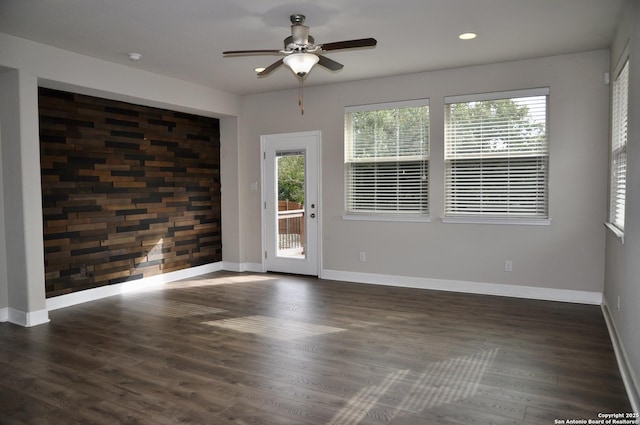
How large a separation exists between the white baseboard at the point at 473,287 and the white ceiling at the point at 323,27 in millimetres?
2527

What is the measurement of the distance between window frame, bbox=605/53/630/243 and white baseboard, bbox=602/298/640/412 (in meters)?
A: 0.80

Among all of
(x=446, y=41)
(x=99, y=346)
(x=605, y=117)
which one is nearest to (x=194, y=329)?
(x=99, y=346)

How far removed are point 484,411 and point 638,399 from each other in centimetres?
82

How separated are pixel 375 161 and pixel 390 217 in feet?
2.47

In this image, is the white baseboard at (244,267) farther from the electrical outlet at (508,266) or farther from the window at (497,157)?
the electrical outlet at (508,266)

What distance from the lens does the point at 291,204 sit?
651 cm

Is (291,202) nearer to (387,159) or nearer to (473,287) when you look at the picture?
(387,159)

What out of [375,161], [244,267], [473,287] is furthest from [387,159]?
[244,267]

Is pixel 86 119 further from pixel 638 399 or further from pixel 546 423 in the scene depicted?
pixel 638 399

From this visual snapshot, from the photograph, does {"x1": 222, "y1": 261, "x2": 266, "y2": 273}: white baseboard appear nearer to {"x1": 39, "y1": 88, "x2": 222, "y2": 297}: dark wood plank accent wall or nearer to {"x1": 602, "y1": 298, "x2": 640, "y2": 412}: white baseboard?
{"x1": 39, "y1": 88, "x2": 222, "y2": 297}: dark wood plank accent wall

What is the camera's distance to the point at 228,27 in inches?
152

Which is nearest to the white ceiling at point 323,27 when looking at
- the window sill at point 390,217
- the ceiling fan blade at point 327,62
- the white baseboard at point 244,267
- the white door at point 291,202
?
the ceiling fan blade at point 327,62

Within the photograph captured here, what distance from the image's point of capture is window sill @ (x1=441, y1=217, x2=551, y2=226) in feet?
16.0

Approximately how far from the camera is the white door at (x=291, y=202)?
628 cm
